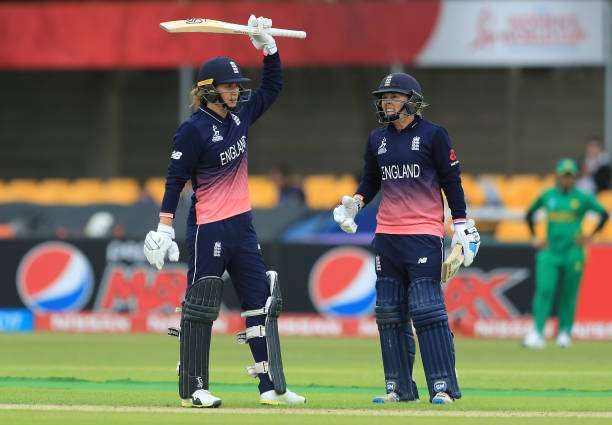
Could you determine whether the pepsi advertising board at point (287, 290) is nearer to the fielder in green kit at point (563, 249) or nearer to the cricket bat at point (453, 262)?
the fielder in green kit at point (563, 249)

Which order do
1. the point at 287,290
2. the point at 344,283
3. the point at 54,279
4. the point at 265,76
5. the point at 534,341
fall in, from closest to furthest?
the point at 265,76, the point at 534,341, the point at 344,283, the point at 287,290, the point at 54,279

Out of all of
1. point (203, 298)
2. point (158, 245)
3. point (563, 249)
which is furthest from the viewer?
point (563, 249)

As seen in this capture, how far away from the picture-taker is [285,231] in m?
16.7

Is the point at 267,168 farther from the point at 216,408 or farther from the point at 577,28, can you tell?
the point at 216,408

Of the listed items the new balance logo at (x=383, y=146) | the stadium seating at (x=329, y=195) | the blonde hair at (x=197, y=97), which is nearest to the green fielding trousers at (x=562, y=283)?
the stadium seating at (x=329, y=195)

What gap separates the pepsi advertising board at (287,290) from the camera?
15.5m

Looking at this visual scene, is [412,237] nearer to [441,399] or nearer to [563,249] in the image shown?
[441,399]

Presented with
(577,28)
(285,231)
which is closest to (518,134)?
(577,28)

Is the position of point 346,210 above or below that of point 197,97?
below

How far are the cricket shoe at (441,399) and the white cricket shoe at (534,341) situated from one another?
5.98 metres

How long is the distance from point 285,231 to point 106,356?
4.40 meters

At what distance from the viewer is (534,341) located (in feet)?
46.3

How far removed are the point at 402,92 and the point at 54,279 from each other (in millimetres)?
8871

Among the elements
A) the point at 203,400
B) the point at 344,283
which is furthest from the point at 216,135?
the point at 344,283
